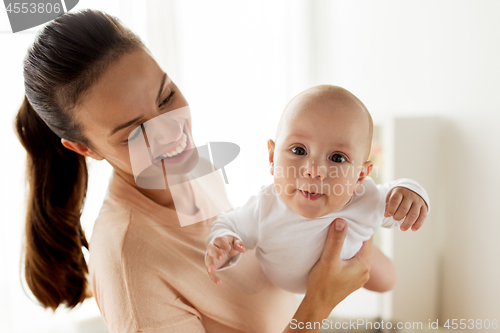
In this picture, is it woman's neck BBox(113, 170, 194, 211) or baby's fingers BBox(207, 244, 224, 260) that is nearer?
baby's fingers BBox(207, 244, 224, 260)

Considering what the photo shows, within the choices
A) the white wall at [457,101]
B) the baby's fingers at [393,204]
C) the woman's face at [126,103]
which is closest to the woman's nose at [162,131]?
the woman's face at [126,103]

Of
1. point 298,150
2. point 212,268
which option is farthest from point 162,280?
point 298,150

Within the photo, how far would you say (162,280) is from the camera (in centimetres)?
74

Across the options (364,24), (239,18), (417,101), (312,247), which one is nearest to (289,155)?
(312,247)

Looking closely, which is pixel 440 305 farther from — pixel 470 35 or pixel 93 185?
pixel 93 185

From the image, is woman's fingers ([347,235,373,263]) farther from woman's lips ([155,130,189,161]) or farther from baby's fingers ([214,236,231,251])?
woman's lips ([155,130,189,161])

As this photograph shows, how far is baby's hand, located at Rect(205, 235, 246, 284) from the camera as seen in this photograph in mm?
690

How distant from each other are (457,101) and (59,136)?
1156mm

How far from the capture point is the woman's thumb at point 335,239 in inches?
28.9

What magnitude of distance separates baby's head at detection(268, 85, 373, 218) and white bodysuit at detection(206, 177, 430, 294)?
75mm

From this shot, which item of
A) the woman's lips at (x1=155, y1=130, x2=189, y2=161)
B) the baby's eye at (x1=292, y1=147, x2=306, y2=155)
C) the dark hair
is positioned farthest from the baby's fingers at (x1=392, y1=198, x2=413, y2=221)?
the dark hair

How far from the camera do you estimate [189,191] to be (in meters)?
0.94

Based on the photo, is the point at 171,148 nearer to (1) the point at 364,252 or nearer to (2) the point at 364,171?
(2) the point at 364,171

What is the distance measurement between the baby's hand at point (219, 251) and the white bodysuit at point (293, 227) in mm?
22
